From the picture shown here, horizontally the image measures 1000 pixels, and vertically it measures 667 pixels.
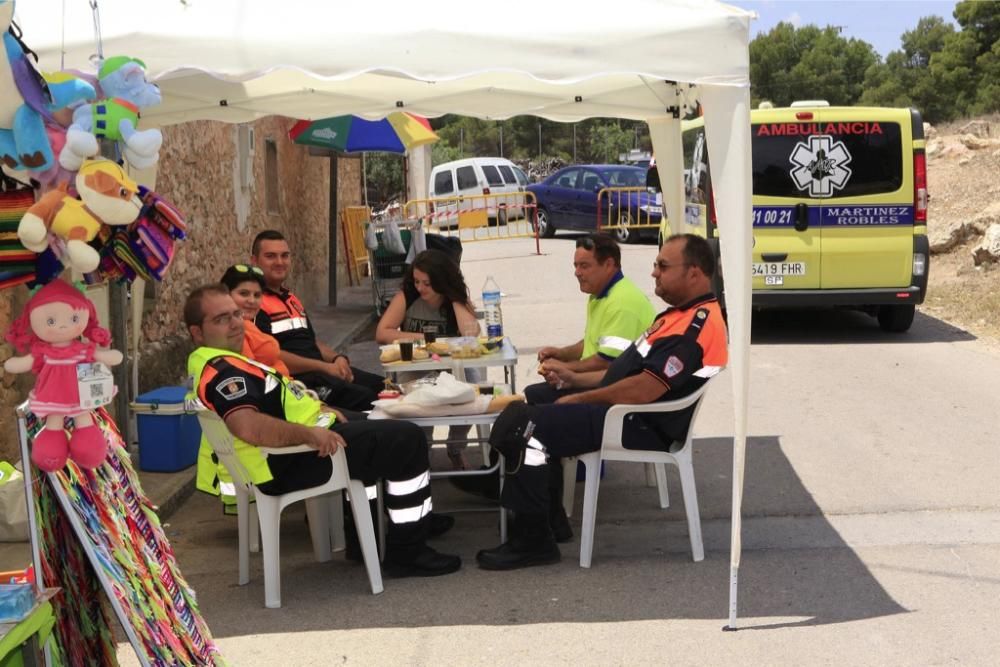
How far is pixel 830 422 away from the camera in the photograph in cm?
809

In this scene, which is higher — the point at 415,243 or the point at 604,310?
the point at 415,243

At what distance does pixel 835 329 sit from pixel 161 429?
7786 mm

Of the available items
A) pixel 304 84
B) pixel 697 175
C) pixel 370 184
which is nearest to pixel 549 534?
pixel 304 84

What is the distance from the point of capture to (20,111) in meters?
3.15

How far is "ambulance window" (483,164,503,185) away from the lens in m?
28.8

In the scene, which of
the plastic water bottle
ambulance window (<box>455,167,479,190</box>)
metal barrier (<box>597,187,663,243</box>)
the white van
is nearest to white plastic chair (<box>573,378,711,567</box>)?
the plastic water bottle

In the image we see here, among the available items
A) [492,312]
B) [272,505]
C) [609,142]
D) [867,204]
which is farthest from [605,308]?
[609,142]

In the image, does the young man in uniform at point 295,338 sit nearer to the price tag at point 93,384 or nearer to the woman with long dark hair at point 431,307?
the woman with long dark hair at point 431,307

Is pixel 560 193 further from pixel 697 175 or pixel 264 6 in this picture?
pixel 264 6

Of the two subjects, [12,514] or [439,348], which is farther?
[439,348]

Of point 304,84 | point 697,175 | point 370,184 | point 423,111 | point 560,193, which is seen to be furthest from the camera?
point 370,184

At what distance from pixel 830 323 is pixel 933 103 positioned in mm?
38919

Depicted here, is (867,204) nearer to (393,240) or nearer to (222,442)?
(393,240)

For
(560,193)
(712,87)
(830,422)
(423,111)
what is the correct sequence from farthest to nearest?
1. (560,193)
2. (830,422)
3. (423,111)
4. (712,87)
